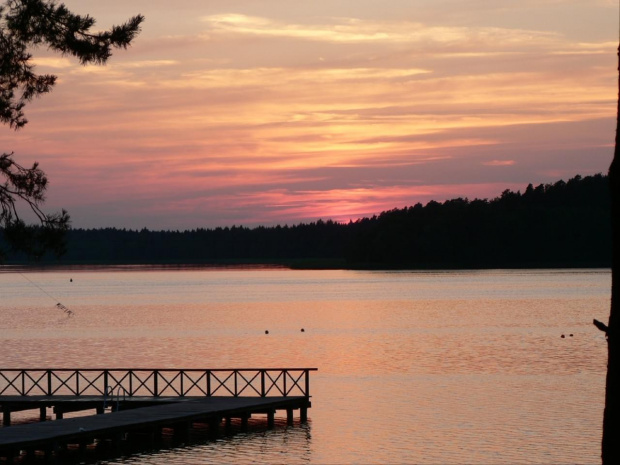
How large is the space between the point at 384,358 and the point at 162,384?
605 inches

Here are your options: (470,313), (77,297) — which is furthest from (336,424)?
(77,297)

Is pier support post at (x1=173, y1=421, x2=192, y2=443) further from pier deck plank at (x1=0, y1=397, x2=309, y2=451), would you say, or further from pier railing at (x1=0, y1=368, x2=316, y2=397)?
pier railing at (x1=0, y1=368, x2=316, y2=397)

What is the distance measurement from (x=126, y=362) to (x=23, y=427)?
98.4 ft

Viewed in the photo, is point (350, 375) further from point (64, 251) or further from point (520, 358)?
point (64, 251)

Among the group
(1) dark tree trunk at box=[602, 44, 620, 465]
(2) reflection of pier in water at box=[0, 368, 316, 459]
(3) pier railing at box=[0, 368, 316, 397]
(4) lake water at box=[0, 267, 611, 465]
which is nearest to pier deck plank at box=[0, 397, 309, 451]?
(2) reflection of pier in water at box=[0, 368, 316, 459]

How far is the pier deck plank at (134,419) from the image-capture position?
28.9 meters

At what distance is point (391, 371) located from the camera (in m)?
55.4

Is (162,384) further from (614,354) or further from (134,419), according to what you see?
(614,354)

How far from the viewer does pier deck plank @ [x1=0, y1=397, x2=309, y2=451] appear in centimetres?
2892

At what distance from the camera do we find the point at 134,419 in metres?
32.2

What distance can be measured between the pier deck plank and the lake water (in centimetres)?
92

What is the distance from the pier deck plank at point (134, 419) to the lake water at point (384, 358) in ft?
3.03

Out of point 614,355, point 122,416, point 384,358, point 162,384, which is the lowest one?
point 162,384

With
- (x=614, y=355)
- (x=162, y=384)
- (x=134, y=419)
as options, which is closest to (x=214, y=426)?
(x=134, y=419)
